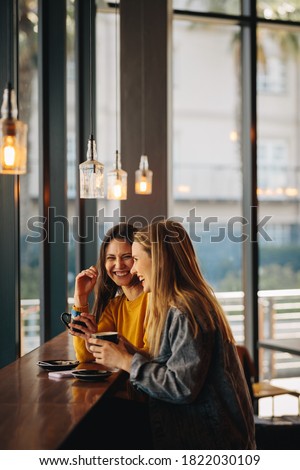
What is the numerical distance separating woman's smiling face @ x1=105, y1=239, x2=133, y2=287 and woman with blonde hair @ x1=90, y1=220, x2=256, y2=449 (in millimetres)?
864

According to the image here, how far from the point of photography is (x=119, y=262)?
141 inches

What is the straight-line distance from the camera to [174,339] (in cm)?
256

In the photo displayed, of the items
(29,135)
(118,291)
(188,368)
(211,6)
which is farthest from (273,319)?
(188,368)

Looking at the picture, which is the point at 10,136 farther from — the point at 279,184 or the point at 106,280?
the point at 279,184

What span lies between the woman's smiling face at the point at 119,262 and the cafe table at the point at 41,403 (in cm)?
47

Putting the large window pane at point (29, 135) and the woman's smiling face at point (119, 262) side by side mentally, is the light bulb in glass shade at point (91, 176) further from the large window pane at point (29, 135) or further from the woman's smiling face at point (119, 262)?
the large window pane at point (29, 135)

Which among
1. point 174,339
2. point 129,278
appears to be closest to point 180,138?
point 129,278

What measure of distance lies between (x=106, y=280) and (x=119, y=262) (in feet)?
0.37

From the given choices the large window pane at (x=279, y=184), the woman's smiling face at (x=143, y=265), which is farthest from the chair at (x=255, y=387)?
the woman's smiling face at (x=143, y=265)

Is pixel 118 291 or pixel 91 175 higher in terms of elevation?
pixel 91 175

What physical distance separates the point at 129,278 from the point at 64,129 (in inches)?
62.3

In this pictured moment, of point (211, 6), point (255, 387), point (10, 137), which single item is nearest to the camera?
point (10, 137)
